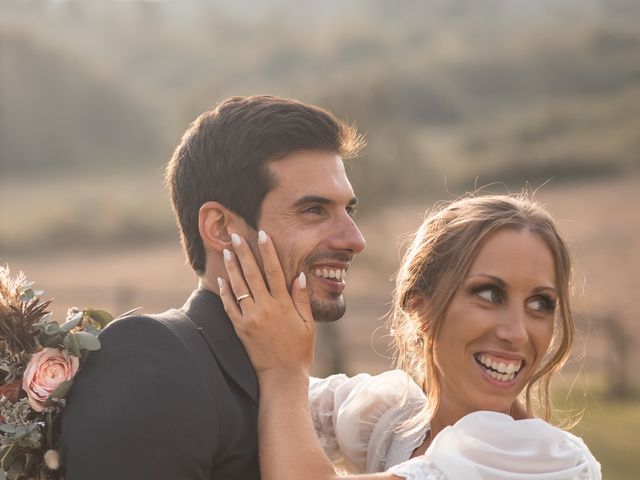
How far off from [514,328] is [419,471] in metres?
0.66

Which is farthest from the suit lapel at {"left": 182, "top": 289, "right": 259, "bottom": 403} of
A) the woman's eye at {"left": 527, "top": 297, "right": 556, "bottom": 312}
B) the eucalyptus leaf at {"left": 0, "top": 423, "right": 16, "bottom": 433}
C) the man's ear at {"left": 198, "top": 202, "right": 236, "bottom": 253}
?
the woman's eye at {"left": 527, "top": 297, "right": 556, "bottom": 312}

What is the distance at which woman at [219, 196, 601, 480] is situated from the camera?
3186mm

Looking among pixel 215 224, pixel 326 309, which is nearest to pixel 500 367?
pixel 326 309

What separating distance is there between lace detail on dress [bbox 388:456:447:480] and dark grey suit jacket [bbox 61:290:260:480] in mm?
505

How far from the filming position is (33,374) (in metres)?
3.12

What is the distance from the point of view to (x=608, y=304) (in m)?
30.3

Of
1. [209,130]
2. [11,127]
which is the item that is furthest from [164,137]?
[209,130]

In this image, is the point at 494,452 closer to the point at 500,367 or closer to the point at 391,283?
the point at 500,367

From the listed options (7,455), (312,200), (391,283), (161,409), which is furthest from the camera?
(391,283)

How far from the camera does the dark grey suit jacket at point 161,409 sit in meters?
2.89

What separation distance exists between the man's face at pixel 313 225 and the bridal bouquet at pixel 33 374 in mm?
769

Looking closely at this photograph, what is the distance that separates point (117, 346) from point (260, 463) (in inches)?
24.5

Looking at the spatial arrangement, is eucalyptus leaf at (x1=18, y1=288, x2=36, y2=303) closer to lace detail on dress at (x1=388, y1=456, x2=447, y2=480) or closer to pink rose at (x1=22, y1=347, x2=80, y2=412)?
pink rose at (x1=22, y1=347, x2=80, y2=412)

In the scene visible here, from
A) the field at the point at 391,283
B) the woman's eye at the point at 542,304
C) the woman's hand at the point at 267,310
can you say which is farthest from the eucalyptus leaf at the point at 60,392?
the field at the point at 391,283
